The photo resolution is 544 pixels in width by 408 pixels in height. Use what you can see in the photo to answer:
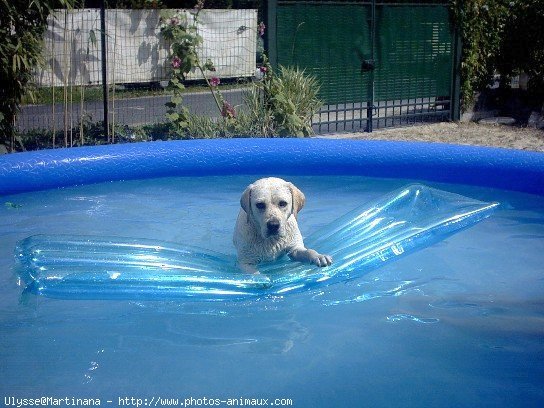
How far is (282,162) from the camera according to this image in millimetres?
8797

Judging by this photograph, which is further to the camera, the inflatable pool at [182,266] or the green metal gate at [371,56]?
the green metal gate at [371,56]

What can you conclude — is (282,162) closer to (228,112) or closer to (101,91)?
(228,112)

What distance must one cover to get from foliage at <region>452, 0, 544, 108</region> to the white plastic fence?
3.86 metres

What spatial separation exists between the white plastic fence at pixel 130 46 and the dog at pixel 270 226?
5.39 m

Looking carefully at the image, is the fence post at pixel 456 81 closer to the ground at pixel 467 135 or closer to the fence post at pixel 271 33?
the ground at pixel 467 135

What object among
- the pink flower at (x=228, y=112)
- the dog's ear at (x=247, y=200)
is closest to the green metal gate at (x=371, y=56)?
the pink flower at (x=228, y=112)

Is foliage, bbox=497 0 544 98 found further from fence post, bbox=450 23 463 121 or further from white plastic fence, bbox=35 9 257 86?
white plastic fence, bbox=35 9 257 86

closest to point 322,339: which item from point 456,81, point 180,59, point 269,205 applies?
point 269,205

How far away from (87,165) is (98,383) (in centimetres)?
470

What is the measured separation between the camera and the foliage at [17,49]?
8852mm

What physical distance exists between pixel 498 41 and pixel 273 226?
33.6 ft

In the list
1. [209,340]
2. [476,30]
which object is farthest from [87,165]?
[476,30]

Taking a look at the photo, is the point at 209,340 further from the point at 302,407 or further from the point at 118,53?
the point at 118,53

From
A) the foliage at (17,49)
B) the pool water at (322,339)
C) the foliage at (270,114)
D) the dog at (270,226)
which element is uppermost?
the foliage at (17,49)
